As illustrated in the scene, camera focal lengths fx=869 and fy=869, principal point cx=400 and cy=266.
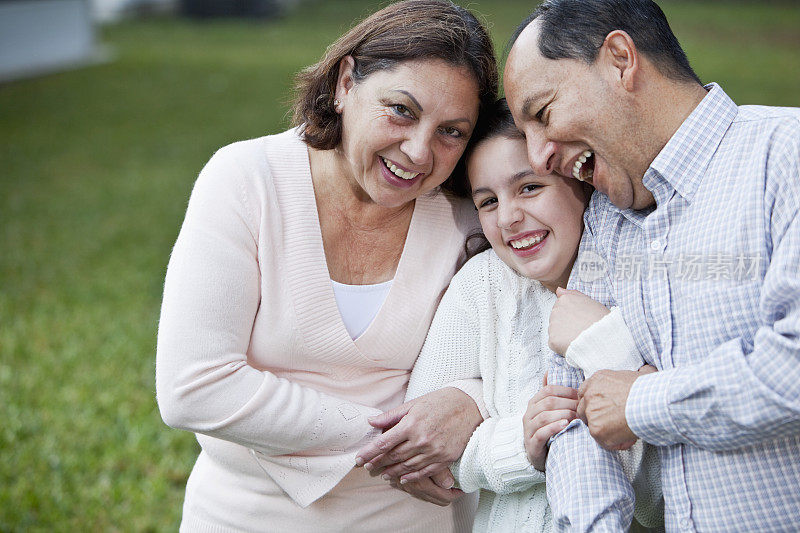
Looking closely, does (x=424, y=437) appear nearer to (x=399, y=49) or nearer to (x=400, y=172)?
(x=400, y=172)

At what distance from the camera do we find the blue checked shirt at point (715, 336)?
5.89 ft

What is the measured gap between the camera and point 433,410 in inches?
98.3

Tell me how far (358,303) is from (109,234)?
20.6ft

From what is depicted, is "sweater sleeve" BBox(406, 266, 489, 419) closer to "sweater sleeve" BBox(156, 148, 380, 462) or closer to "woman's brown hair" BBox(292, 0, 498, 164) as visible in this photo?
"sweater sleeve" BBox(156, 148, 380, 462)

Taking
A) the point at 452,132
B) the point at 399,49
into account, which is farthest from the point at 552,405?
the point at 399,49

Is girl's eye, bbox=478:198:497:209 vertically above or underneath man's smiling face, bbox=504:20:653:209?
underneath

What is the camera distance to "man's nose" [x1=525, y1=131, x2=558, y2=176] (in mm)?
2242

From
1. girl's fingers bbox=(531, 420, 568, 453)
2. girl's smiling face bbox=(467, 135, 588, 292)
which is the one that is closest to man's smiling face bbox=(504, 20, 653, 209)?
girl's smiling face bbox=(467, 135, 588, 292)

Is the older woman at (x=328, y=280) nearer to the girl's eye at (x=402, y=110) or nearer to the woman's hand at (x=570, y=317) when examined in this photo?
the girl's eye at (x=402, y=110)

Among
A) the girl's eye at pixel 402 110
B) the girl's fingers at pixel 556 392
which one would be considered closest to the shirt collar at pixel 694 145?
the girl's fingers at pixel 556 392

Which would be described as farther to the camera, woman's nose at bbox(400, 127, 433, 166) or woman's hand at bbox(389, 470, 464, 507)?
woman's hand at bbox(389, 470, 464, 507)

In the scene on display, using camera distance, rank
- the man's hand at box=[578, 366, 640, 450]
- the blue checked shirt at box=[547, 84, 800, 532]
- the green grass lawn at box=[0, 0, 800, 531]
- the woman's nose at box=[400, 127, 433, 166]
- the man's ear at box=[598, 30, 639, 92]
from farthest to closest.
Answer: the green grass lawn at box=[0, 0, 800, 531] → the woman's nose at box=[400, 127, 433, 166] → the man's ear at box=[598, 30, 639, 92] → the man's hand at box=[578, 366, 640, 450] → the blue checked shirt at box=[547, 84, 800, 532]

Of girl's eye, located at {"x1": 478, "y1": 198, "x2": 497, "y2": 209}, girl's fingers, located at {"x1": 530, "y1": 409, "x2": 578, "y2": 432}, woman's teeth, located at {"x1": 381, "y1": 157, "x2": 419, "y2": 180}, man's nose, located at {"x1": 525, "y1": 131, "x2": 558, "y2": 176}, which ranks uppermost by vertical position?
man's nose, located at {"x1": 525, "y1": 131, "x2": 558, "y2": 176}

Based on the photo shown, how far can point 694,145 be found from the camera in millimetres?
2074
